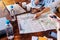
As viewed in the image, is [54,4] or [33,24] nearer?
[33,24]

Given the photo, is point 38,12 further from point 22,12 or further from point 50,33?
point 50,33

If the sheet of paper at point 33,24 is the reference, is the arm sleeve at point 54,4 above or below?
above

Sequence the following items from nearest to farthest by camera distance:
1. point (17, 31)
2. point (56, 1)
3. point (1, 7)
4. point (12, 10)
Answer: point (17, 31) → point (56, 1) → point (12, 10) → point (1, 7)

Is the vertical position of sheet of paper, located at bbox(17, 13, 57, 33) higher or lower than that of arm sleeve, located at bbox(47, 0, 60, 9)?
lower

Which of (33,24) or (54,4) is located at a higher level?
(54,4)

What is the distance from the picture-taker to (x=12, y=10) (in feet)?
5.13

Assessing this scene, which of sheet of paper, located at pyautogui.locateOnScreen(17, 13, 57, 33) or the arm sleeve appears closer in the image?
sheet of paper, located at pyautogui.locateOnScreen(17, 13, 57, 33)

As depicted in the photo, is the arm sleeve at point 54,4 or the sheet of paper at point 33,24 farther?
the arm sleeve at point 54,4

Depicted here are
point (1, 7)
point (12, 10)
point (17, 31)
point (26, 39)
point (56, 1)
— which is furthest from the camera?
point (1, 7)

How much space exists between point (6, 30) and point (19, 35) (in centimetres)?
14

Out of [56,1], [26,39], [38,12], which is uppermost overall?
[56,1]

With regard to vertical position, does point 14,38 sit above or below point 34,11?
below

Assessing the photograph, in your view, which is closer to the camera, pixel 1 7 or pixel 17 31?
pixel 17 31

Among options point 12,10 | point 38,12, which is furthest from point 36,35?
point 12,10
